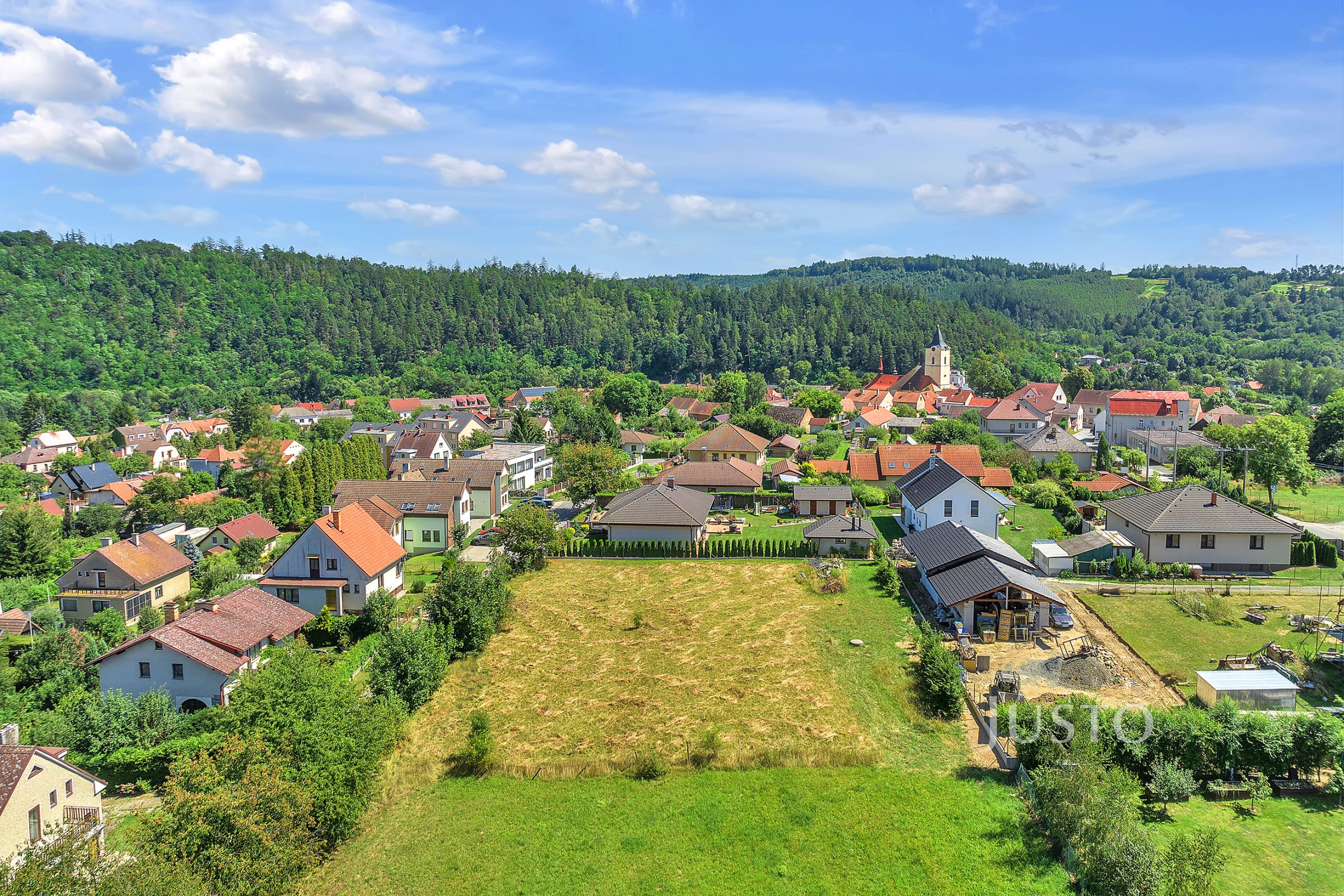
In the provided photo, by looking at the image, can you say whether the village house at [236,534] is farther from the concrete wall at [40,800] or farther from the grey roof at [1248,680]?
→ the grey roof at [1248,680]

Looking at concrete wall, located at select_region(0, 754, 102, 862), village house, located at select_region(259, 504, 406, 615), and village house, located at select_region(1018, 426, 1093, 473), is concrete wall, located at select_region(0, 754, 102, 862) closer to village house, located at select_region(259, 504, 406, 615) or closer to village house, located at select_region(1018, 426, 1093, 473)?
village house, located at select_region(259, 504, 406, 615)

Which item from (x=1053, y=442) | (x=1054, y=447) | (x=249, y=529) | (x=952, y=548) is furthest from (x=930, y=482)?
(x=249, y=529)

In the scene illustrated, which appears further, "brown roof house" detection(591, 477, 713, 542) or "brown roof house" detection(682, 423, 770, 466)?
"brown roof house" detection(682, 423, 770, 466)

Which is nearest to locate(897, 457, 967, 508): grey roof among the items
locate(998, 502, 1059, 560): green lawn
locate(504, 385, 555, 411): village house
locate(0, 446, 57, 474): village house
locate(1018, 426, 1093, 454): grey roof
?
locate(998, 502, 1059, 560): green lawn

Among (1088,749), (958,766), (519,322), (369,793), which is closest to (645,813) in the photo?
(369,793)

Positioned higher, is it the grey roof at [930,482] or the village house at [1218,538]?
the grey roof at [930,482]

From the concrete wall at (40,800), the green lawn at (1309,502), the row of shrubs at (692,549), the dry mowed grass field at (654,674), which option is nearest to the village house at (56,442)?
the row of shrubs at (692,549)
